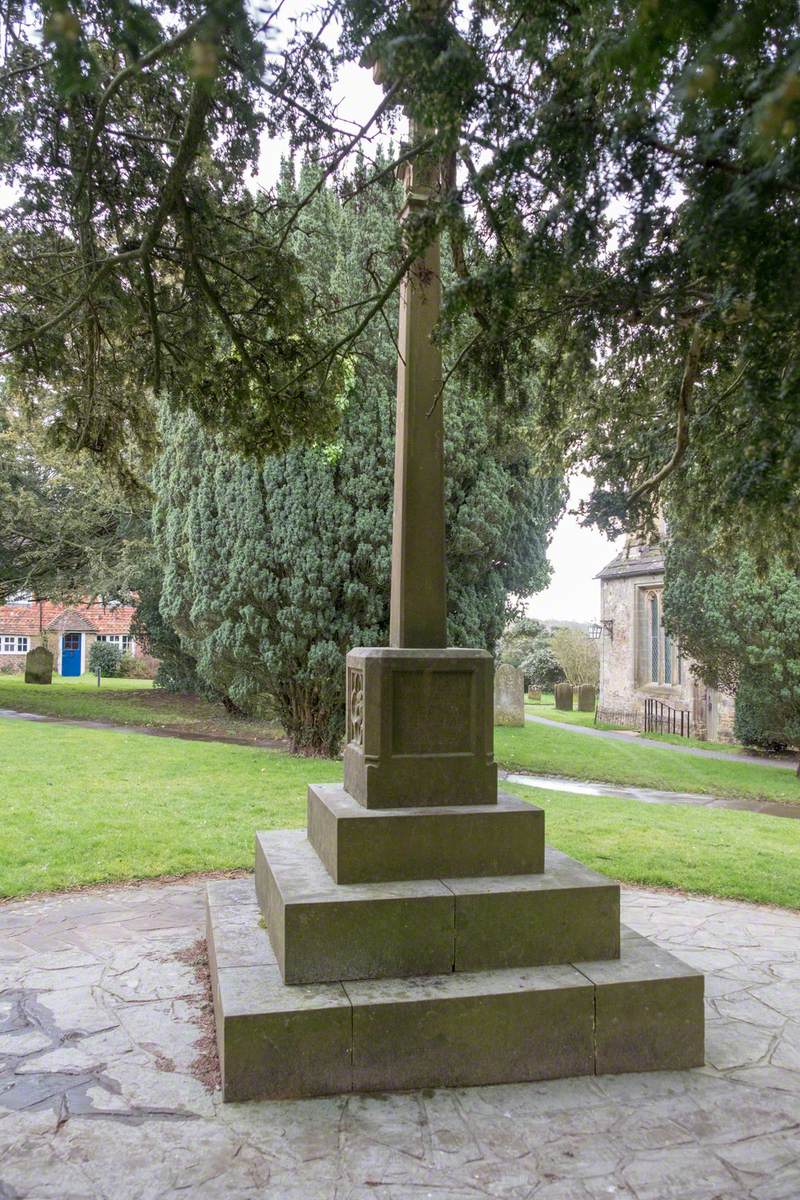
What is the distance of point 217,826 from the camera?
7.62m

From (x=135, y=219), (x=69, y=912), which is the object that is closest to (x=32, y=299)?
(x=135, y=219)

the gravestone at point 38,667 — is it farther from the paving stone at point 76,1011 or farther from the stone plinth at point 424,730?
the stone plinth at point 424,730

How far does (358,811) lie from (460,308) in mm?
2421

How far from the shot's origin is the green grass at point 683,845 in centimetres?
631

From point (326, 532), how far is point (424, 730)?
679 centimetres

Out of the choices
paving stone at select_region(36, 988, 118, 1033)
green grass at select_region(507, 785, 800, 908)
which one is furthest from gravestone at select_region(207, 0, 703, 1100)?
green grass at select_region(507, 785, 800, 908)

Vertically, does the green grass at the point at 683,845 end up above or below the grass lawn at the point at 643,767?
above

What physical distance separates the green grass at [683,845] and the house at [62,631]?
3187cm

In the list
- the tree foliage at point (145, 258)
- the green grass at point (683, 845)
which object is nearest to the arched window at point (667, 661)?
the green grass at point (683, 845)

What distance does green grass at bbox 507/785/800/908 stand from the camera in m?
6.31

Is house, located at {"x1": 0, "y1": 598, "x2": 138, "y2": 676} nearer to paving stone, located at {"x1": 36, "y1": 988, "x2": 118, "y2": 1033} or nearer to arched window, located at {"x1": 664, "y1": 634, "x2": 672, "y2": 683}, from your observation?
arched window, located at {"x1": 664, "y1": 634, "x2": 672, "y2": 683}

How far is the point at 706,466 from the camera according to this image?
5.31m

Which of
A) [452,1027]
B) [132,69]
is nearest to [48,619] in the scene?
[452,1027]

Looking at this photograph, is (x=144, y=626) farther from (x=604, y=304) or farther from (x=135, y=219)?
(x=604, y=304)
